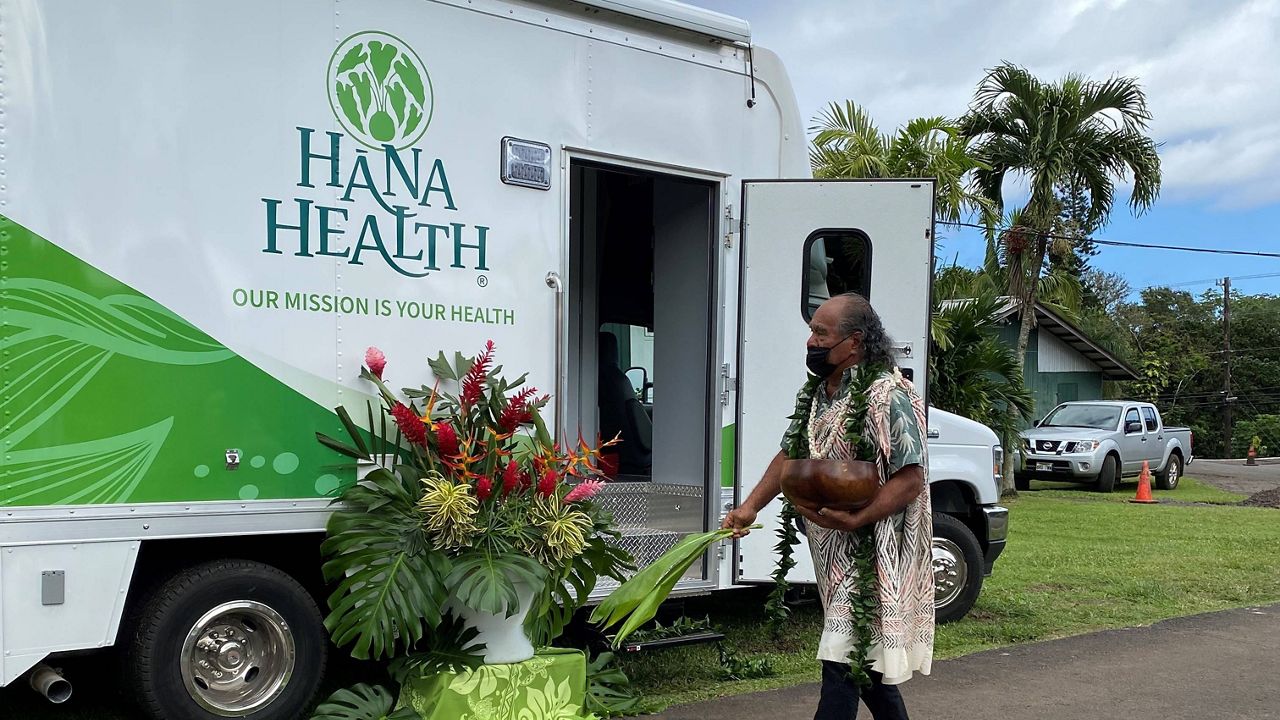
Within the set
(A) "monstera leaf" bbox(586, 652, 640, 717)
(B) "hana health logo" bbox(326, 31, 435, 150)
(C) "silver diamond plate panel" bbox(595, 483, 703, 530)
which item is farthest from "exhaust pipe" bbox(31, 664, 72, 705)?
(C) "silver diamond plate panel" bbox(595, 483, 703, 530)

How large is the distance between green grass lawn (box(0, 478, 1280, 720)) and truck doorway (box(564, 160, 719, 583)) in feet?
2.45

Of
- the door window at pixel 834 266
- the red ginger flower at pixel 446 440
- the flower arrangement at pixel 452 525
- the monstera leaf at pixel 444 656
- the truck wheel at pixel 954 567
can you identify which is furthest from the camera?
the truck wheel at pixel 954 567

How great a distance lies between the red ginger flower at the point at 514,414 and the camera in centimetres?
476

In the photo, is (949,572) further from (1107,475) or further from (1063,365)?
(1063,365)

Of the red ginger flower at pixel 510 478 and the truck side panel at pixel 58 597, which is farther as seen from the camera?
the red ginger flower at pixel 510 478

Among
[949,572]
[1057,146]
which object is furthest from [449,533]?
[1057,146]

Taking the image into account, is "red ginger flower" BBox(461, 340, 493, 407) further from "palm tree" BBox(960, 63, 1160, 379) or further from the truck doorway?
"palm tree" BBox(960, 63, 1160, 379)

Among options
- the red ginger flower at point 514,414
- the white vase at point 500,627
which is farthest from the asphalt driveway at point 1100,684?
the red ginger flower at point 514,414

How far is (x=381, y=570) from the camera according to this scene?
172 inches

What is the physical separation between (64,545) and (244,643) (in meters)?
0.85

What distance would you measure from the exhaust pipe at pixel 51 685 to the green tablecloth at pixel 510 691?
127cm

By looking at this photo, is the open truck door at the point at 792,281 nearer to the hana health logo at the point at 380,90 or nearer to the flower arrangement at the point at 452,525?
the flower arrangement at the point at 452,525

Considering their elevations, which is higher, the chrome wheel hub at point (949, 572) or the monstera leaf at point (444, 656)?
→ the monstera leaf at point (444, 656)

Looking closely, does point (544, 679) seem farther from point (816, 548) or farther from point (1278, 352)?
point (1278, 352)
